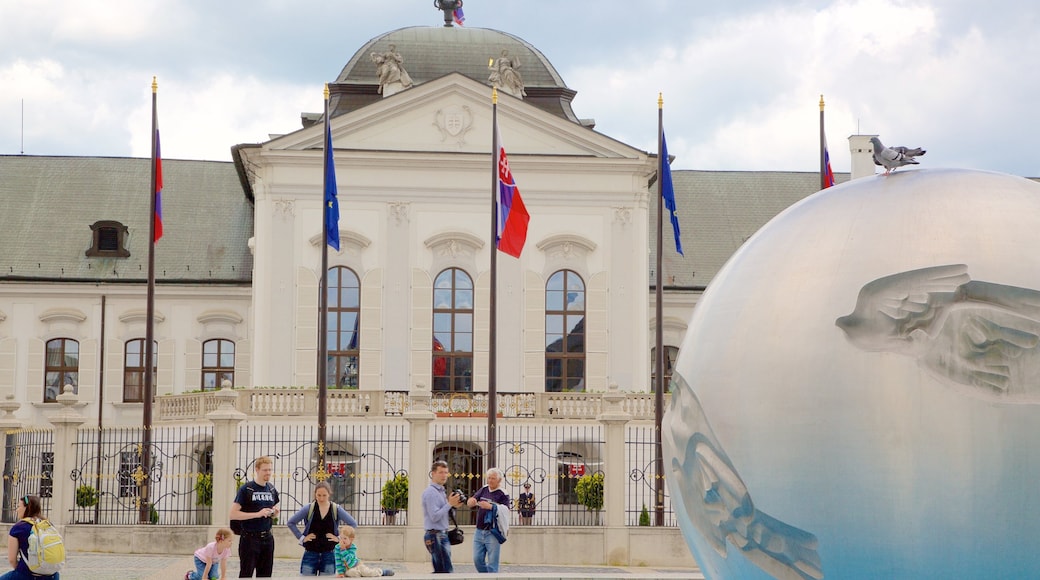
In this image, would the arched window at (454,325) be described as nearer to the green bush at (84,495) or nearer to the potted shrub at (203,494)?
the potted shrub at (203,494)

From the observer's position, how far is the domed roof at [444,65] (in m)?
38.8

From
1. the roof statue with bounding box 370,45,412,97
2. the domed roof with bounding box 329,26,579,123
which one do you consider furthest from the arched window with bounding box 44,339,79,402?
the roof statue with bounding box 370,45,412,97

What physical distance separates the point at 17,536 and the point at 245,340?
30976mm

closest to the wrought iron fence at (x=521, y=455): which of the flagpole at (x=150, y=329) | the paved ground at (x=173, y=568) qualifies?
the flagpole at (x=150, y=329)

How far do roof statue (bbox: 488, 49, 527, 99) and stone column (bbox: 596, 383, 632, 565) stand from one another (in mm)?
18393

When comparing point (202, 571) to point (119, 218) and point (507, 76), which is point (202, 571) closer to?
point (507, 76)

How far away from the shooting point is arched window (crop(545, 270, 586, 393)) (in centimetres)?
3678

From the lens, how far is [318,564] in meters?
12.9

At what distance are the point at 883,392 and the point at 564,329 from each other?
97.3 ft

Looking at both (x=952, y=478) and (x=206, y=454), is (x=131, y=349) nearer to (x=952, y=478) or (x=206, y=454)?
(x=206, y=454)

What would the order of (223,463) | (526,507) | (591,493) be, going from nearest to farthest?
(223,463), (526,507), (591,493)

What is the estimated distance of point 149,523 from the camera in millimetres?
20562

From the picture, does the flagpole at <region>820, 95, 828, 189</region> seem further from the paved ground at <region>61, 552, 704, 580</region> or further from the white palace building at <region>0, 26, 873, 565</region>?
the paved ground at <region>61, 552, 704, 580</region>

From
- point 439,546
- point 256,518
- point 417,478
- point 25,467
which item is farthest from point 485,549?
point 25,467
